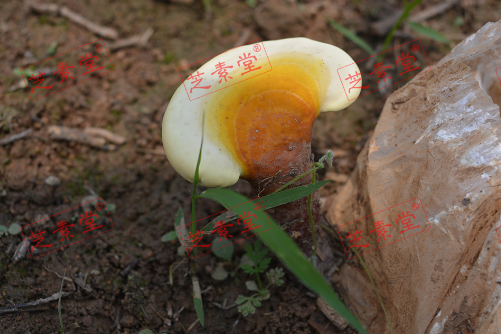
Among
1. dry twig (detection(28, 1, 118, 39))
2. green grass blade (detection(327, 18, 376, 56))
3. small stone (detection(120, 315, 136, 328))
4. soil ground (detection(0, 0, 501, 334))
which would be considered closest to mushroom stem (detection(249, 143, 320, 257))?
soil ground (detection(0, 0, 501, 334))

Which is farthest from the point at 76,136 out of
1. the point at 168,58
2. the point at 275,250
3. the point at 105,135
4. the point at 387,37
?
the point at 387,37

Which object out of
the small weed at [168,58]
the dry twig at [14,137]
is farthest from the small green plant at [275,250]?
the small weed at [168,58]

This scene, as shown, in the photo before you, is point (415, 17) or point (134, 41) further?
point (415, 17)

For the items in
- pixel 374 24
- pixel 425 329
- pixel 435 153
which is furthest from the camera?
pixel 374 24

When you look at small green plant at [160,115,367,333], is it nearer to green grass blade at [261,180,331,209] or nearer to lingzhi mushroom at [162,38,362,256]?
green grass blade at [261,180,331,209]

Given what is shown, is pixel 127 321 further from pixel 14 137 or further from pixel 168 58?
pixel 168 58

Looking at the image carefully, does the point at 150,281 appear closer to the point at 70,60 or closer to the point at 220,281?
the point at 220,281

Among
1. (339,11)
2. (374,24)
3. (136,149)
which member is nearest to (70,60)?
(136,149)
